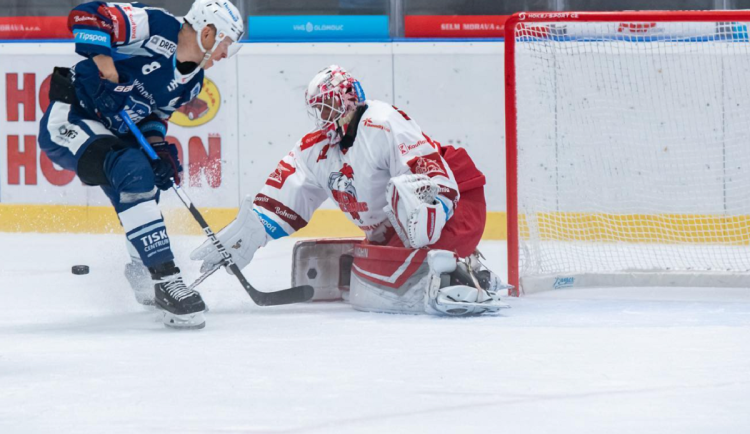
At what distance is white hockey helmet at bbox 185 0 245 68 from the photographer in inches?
112

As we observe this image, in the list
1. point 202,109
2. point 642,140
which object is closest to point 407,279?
point 642,140

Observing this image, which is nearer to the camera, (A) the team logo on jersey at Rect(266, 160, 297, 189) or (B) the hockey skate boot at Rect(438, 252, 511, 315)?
(B) the hockey skate boot at Rect(438, 252, 511, 315)

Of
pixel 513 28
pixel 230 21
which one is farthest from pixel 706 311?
pixel 230 21

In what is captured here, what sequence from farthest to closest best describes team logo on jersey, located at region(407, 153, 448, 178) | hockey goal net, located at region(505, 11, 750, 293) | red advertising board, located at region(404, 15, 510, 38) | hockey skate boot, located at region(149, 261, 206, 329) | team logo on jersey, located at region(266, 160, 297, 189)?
red advertising board, located at region(404, 15, 510, 38)
hockey goal net, located at region(505, 11, 750, 293)
team logo on jersey, located at region(266, 160, 297, 189)
team logo on jersey, located at region(407, 153, 448, 178)
hockey skate boot, located at region(149, 261, 206, 329)

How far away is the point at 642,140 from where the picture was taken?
5.05 meters

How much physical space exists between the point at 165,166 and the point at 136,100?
24cm

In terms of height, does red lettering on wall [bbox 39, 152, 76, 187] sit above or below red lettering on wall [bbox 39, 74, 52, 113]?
below

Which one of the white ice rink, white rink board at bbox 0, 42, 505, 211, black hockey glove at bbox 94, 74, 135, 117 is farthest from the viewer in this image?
white rink board at bbox 0, 42, 505, 211

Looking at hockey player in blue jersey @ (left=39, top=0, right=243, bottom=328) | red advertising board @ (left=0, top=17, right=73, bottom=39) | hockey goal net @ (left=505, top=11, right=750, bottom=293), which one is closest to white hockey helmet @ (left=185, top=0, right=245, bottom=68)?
hockey player in blue jersey @ (left=39, top=0, right=243, bottom=328)

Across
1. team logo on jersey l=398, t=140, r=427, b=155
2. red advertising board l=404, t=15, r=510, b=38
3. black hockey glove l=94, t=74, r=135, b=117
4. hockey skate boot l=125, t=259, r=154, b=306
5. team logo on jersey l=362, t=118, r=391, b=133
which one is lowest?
hockey skate boot l=125, t=259, r=154, b=306

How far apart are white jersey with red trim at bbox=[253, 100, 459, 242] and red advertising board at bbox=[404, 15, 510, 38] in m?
2.92

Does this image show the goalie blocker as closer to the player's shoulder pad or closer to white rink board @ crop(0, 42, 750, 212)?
the player's shoulder pad

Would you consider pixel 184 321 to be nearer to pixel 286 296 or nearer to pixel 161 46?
pixel 286 296

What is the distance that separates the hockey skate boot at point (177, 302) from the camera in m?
2.62
